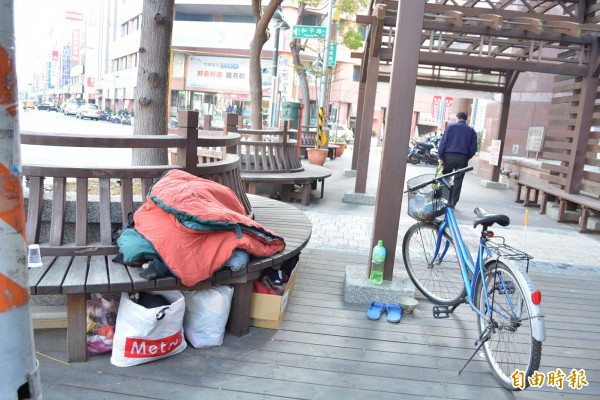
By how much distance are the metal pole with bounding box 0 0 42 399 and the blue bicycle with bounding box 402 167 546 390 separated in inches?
99.2

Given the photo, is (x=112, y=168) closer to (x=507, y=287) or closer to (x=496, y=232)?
(x=507, y=287)

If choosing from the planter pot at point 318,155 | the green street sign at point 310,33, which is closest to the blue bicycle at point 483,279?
the planter pot at point 318,155

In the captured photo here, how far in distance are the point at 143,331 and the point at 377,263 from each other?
6.77 feet

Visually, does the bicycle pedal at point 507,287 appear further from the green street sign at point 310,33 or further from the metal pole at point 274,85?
the metal pole at point 274,85

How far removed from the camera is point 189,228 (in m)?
3.17

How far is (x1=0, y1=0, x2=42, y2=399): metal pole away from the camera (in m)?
1.62

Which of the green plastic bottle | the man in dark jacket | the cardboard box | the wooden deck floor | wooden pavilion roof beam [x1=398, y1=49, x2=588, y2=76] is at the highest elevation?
wooden pavilion roof beam [x1=398, y1=49, x2=588, y2=76]

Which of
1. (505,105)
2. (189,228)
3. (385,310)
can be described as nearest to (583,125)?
(505,105)

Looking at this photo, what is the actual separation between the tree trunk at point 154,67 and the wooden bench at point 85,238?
177 cm

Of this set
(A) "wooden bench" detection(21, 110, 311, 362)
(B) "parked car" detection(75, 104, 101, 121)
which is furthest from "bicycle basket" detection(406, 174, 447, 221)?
(B) "parked car" detection(75, 104, 101, 121)

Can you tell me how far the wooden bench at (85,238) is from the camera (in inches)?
121

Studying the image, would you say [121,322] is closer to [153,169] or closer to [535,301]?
[153,169]

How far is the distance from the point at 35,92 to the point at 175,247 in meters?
157

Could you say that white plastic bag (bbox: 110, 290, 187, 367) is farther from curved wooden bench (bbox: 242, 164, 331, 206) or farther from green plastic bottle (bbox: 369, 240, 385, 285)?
curved wooden bench (bbox: 242, 164, 331, 206)
